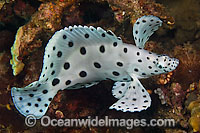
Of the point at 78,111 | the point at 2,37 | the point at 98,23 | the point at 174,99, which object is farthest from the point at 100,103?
the point at 2,37

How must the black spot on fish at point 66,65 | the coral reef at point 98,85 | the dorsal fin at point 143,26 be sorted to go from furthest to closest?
the coral reef at point 98,85 < the dorsal fin at point 143,26 < the black spot on fish at point 66,65

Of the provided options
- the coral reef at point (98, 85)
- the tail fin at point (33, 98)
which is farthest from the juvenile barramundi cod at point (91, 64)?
the coral reef at point (98, 85)

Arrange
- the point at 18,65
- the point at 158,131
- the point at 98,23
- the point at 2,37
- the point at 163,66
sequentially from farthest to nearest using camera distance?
the point at 2,37, the point at 98,23, the point at 18,65, the point at 158,131, the point at 163,66

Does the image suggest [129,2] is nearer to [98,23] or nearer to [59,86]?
[98,23]

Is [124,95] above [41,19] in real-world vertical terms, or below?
below

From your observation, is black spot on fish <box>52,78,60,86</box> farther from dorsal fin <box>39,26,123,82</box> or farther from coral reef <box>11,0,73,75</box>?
coral reef <box>11,0,73,75</box>

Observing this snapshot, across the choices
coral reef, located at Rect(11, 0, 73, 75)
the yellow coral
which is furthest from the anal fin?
the yellow coral

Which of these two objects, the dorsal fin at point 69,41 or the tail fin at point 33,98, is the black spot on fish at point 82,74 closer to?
the dorsal fin at point 69,41
